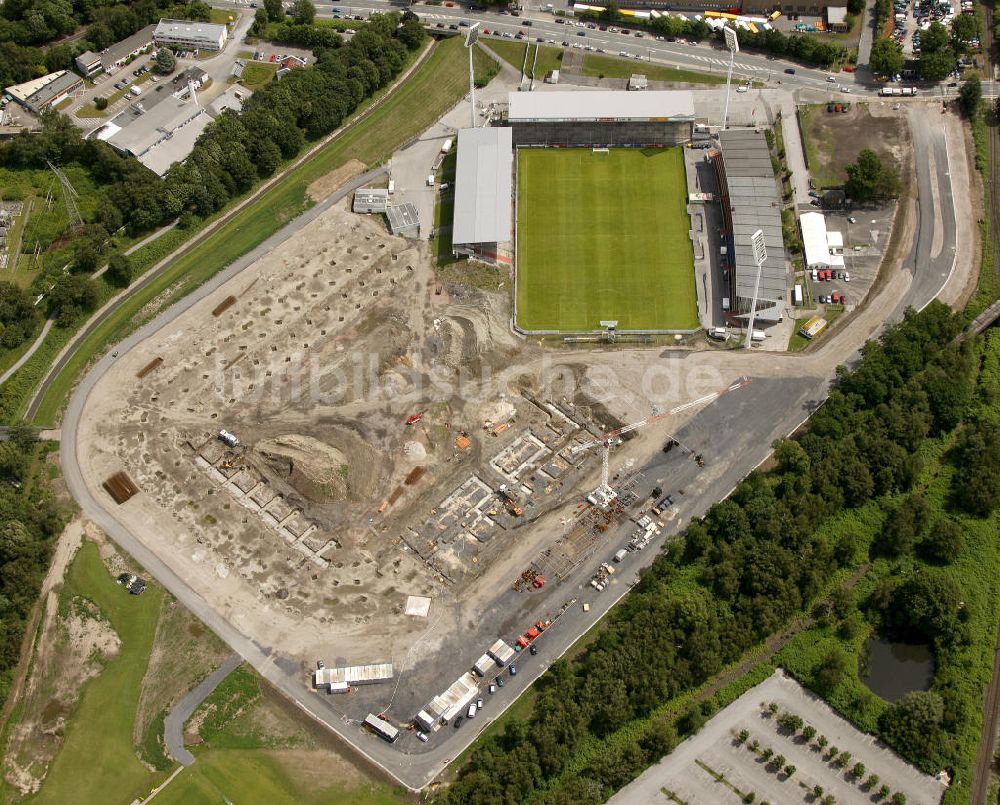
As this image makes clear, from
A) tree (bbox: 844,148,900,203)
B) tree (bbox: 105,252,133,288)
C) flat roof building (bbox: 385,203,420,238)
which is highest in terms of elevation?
tree (bbox: 844,148,900,203)

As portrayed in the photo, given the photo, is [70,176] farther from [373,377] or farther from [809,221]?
[809,221]

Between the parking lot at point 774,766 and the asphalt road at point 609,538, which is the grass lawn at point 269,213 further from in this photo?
the parking lot at point 774,766

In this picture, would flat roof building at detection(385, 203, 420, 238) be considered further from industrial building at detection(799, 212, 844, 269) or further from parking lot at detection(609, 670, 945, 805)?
parking lot at detection(609, 670, 945, 805)

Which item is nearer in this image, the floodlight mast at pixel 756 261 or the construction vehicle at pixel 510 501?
the construction vehicle at pixel 510 501

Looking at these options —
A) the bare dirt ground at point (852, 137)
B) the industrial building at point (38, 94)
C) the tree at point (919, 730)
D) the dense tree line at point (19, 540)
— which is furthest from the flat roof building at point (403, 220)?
the tree at point (919, 730)

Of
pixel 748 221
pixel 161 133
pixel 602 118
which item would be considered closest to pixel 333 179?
pixel 161 133

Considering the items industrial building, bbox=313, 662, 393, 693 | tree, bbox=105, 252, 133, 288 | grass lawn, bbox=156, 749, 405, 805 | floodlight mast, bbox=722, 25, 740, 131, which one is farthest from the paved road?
floodlight mast, bbox=722, 25, 740, 131
